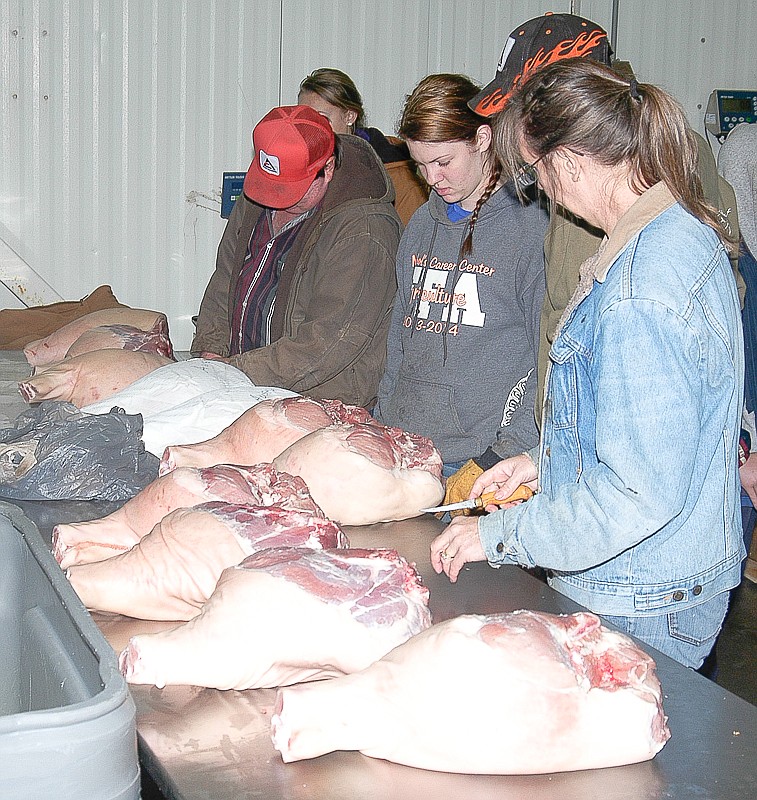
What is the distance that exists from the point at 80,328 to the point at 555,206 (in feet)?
5.49

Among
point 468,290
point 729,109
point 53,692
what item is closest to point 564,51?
point 468,290

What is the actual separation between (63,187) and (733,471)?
4269mm

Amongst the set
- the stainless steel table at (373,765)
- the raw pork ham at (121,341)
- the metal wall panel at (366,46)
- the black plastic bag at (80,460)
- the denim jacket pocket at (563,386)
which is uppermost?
the metal wall panel at (366,46)

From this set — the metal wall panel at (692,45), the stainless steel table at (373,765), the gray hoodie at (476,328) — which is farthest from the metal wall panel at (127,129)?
the stainless steel table at (373,765)

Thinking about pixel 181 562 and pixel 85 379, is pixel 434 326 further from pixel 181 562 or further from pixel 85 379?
pixel 181 562

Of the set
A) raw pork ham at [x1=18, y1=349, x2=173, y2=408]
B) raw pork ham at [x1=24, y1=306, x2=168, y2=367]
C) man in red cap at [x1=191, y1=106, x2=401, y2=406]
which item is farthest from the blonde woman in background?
raw pork ham at [x1=18, y1=349, x2=173, y2=408]

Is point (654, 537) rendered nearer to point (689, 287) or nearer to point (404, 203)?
point (689, 287)

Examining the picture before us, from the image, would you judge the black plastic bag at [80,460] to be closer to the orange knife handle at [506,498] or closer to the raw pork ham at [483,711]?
the orange knife handle at [506,498]

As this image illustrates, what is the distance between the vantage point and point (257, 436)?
7.11ft

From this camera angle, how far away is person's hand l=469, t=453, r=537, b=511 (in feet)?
6.41

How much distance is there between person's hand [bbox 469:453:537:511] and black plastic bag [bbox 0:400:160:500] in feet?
2.39

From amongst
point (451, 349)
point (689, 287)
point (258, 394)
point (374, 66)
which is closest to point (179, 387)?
point (258, 394)

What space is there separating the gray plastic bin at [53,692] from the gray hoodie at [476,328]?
125 centimetres

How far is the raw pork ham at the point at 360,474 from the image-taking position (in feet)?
6.55
